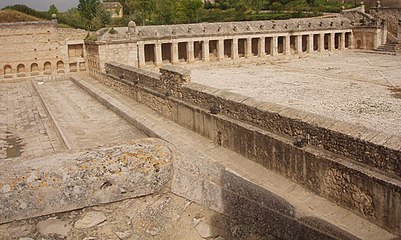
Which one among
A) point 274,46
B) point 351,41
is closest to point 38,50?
point 274,46

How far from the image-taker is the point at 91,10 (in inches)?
1716

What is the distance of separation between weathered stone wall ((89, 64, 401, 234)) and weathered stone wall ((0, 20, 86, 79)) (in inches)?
664

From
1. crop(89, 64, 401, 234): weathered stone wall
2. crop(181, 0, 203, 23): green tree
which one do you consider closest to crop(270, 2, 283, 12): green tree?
crop(181, 0, 203, 23): green tree

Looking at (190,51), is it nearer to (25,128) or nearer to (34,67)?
(34,67)

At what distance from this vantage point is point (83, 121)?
12906mm

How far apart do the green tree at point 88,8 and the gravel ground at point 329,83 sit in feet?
53.8

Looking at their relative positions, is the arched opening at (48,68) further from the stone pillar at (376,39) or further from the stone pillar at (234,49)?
the stone pillar at (376,39)

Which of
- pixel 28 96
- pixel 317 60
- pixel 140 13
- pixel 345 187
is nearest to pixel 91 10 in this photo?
pixel 140 13

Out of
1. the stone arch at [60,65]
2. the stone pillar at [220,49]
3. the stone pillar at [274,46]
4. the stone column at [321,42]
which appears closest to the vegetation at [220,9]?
the stone column at [321,42]

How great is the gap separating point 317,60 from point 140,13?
29715mm

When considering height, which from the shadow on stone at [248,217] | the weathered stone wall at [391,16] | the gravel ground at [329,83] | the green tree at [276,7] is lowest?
Result: the gravel ground at [329,83]

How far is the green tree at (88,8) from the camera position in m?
43.3

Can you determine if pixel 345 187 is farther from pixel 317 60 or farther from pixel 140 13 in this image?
pixel 140 13

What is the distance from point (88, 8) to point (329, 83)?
29036mm
